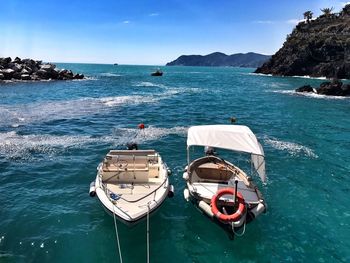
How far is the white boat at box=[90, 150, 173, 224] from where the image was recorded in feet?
48.0

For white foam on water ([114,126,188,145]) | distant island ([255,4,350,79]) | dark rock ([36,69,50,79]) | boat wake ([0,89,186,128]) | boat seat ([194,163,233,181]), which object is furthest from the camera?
distant island ([255,4,350,79])

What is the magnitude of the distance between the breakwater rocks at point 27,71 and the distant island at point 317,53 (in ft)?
301

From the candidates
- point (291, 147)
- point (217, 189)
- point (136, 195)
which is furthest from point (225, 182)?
point (291, 147)

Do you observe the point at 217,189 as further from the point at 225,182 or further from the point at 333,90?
the point at 333,90

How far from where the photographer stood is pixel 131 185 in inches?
680

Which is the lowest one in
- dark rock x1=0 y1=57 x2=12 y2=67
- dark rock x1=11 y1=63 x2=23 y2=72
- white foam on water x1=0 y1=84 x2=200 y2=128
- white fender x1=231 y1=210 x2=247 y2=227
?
white foam on water x1=0 y1=84 x2=200 y2=128

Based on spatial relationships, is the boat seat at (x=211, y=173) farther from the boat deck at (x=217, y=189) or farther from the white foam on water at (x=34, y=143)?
the white foam on water at (x=34, y=143)

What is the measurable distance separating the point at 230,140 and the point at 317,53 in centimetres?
13364

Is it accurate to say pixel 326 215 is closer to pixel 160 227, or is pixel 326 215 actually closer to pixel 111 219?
pixel 160 227

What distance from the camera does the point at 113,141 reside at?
30016 millimetres

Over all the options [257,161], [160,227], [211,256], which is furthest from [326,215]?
[160,227]

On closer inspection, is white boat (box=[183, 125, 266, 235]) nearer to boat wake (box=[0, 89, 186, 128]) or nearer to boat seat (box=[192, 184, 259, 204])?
boat seat (box=[192, 184, 259, 204])

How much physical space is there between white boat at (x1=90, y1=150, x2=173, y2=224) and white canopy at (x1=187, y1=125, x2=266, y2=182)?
2.82 meters

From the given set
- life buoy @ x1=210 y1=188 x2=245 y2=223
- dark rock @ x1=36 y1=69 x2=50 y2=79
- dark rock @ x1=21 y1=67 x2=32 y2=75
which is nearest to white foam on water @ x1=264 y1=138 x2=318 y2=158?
life buoy @ x1=210 y1=188 x2=245 y2=223
